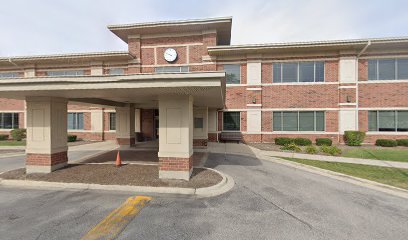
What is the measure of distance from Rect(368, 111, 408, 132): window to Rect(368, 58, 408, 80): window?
124 inches

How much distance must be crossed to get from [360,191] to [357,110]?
13.6 m

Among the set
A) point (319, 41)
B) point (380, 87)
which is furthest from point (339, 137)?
point (319, 41)

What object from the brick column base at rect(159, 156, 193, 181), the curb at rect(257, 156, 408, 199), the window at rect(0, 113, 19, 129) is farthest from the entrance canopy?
the window at rect(0, 113, 19, 129)

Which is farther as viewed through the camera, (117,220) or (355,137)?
(355,137)

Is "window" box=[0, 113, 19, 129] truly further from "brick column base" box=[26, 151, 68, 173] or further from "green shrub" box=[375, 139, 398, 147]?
"green shrub" box=[375, 139, 398, 147]

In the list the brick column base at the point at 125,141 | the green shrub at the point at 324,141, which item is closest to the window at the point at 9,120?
the brick column base at the point at 125,141

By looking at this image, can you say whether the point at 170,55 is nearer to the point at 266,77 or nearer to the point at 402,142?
the point at 266,77

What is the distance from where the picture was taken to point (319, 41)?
16.5 metres

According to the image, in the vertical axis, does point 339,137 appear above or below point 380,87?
below

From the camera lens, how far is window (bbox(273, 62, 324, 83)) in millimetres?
17469

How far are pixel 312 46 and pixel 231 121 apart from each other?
32.0 feet

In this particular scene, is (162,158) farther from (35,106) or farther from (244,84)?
(244,84)

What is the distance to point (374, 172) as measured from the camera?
28.0 ft

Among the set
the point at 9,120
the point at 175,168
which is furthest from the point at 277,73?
the point at 9,120
